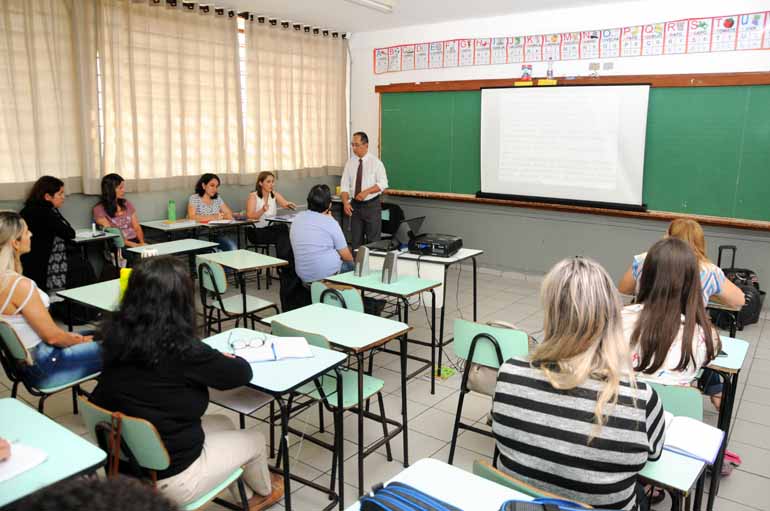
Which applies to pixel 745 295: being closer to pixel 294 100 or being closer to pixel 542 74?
pixel 542 74

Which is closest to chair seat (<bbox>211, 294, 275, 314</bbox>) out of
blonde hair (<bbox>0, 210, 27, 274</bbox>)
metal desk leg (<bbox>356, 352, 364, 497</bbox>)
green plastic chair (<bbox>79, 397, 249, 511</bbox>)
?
blonde hair (<bbox>0, 210, 27, 274</bbox>)

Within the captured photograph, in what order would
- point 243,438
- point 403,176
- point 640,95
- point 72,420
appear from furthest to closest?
point 403,176 → point 640,95 → point 72,420 → point 243,438

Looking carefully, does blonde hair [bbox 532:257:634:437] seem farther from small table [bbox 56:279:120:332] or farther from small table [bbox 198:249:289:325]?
small table [bbox 198:249:289:325]

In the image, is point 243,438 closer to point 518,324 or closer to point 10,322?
point 10,322

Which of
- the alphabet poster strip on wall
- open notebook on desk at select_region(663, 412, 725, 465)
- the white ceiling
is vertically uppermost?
the white ceiling

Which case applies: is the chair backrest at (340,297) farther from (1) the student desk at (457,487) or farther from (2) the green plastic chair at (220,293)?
(1) the student desk at (457,487)

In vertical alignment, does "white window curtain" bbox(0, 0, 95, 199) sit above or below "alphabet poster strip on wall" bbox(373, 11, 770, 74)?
below

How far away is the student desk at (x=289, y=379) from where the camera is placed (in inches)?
84.9

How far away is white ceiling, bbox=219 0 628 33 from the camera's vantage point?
588cm

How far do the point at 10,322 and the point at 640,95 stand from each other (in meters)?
5.39

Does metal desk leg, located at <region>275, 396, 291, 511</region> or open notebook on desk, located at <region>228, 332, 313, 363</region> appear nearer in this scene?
metal desk leg, located at <region>275, 396, 291, 511</region>

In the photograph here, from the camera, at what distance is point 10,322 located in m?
2.69

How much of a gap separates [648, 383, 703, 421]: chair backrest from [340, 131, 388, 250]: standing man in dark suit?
15.5 ft

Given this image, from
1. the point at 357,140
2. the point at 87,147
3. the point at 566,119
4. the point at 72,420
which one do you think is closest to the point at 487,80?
the point at 566,119
